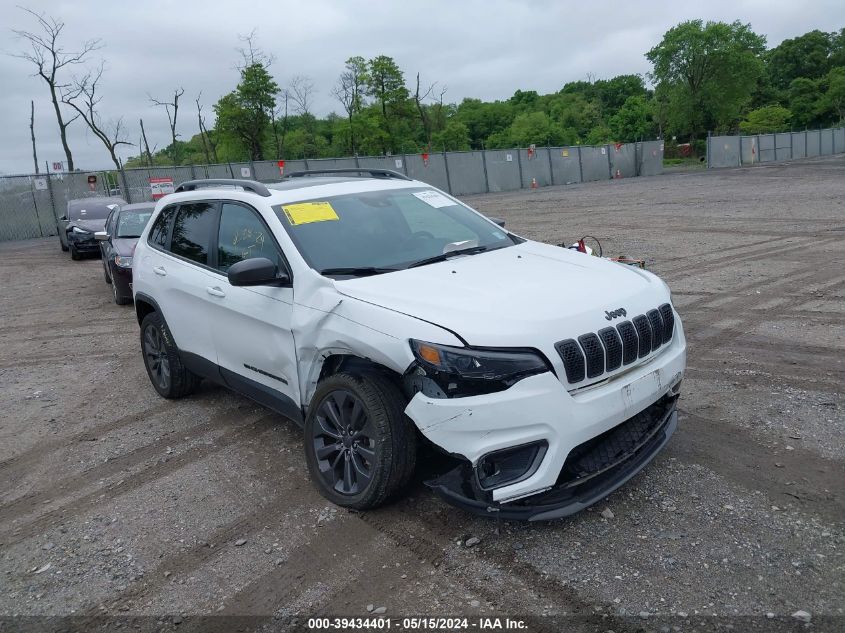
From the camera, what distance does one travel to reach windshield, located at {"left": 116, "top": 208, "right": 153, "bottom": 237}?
1145 cm

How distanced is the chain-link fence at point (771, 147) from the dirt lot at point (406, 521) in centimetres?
4915

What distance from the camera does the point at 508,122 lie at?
4129 inches

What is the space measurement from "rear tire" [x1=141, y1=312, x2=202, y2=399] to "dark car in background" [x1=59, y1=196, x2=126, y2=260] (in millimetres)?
12288

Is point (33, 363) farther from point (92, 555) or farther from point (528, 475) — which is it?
point (528, 475)

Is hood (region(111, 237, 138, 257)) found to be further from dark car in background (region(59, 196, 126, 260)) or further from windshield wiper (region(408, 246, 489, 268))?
windshield wiper (region(408, 246, 489, 268))

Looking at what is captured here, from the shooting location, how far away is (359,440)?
3611 mm

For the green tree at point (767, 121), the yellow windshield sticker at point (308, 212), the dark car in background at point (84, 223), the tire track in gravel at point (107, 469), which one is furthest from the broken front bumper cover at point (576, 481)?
the green tree at point (767, 121)

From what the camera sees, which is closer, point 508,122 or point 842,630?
point 842,630

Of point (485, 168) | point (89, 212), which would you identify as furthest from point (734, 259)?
point (485, 168)

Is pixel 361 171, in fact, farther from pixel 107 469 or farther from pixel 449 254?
pixel 107 469

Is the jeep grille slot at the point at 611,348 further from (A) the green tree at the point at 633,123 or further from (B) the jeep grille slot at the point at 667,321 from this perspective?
(A) the green tree at the point at 633,123

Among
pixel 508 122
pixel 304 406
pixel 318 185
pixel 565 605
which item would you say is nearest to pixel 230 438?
pixel 304 406

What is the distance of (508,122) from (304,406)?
106 m

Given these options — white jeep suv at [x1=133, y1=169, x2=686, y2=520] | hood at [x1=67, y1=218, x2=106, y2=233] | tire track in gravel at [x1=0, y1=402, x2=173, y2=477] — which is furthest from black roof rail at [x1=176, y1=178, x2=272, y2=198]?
hood at [x1=67, y1=218, x2=106, y2=233]
